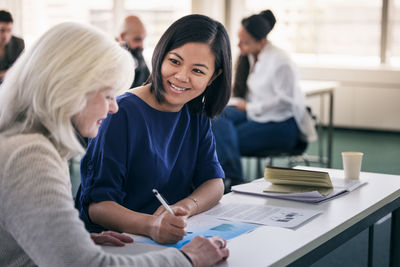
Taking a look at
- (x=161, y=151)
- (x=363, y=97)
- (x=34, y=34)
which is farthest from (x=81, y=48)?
(x=34, y=34)

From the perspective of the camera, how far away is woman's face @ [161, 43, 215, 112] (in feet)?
6.33

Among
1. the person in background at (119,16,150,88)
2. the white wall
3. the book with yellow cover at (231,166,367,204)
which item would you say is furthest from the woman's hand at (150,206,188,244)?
the white wall

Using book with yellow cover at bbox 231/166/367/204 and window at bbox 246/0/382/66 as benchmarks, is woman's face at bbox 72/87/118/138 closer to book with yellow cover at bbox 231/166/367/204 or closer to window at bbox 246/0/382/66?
book with yellow cover at bbox 231/166/367/204

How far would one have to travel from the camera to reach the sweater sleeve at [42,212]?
1099mm

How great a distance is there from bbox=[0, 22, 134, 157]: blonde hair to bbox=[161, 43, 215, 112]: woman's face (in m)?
0.69

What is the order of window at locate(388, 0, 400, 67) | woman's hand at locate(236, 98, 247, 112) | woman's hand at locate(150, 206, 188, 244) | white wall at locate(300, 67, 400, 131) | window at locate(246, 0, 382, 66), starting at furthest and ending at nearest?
window at locate(246, 0, 382, 66) → window at locate(388, 0, 400, 67) → white wall at locate(300, 67, 400, 131) → woman's hand at locate(236, 98, 247, 112) → woman's hand at locate(150, 206, 188, 244)

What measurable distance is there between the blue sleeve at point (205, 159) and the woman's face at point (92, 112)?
83 centimetres

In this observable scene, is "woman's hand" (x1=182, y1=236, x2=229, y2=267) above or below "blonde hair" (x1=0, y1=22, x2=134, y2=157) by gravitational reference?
below

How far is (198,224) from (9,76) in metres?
0.69

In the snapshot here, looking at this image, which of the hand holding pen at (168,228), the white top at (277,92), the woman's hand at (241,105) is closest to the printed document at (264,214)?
the hand holding pen at (168,228)

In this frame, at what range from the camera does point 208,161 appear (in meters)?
2.09

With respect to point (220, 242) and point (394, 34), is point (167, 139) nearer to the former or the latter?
point (220, 242)

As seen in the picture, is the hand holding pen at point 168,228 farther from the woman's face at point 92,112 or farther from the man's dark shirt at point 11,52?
the man's dark shirt at point 11,52

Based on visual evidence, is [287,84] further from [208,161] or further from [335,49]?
[335,49]
